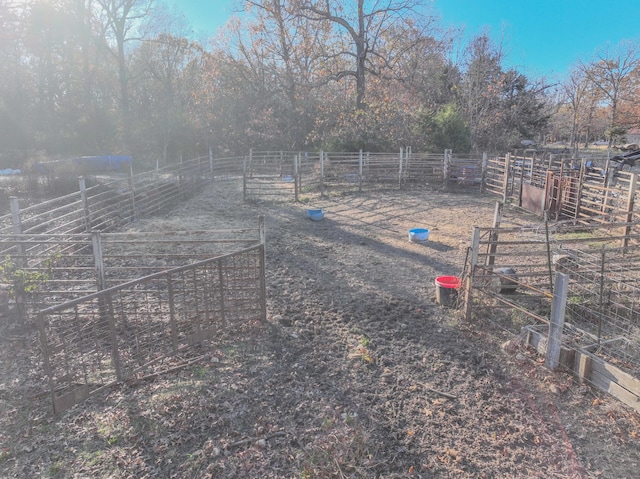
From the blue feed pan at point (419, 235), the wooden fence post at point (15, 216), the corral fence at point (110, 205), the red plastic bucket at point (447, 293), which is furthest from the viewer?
the blue feed pan at point (419, 235)

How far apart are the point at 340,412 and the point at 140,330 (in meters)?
2.35

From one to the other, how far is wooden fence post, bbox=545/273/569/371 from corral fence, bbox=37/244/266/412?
2867 millimetres

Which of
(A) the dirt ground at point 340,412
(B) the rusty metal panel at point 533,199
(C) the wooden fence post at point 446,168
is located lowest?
(A) the dirt ground at point 340,412

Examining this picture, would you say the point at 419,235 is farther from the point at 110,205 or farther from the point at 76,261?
the point at 110,205

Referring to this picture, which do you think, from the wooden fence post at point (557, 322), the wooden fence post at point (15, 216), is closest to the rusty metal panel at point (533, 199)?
the wooden fence post at point (557, 322)

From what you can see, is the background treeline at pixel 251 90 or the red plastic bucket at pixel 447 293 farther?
the background treeline at pixel 251 90

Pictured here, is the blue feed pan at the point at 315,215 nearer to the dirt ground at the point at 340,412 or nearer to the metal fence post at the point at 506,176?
the dirt ground at the point at 340,412

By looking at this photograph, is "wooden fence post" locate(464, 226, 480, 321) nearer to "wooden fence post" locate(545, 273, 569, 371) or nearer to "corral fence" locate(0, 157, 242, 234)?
"wooden fence post" locate(545, 273, 569, 371)

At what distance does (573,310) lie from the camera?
514 centimetres

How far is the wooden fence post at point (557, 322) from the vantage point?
3.78 m

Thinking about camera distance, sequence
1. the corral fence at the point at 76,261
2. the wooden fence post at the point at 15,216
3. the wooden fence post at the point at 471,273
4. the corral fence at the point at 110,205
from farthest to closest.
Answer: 1. the corral fence at the point at 110,205
2. the wooden fence post at the point at 15,216
3. the wooden fence post at the point at 471,273
4. the corral fence at the point at 76,261

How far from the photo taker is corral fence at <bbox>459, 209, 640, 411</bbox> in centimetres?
374

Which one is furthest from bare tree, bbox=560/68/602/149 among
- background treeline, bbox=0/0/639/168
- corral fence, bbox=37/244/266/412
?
corral fence, bbox=37/244/266/412

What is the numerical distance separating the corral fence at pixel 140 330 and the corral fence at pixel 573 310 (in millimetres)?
2627
